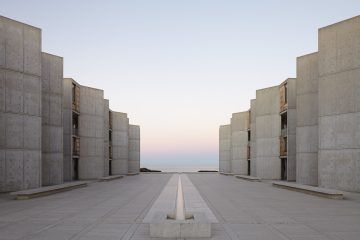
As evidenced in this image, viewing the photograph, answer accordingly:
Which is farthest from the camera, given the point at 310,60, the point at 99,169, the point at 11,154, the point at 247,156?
the point at 247,156

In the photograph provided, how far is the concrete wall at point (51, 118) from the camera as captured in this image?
31750mm

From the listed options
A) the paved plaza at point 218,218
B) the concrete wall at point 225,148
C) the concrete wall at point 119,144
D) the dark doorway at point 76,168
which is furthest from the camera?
the concrete wall at point 225,148

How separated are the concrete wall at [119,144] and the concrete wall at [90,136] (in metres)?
14.3

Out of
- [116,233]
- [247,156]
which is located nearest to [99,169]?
[247,156]

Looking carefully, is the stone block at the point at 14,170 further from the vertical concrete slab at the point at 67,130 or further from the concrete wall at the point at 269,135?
the concrete wall at the point at 269,135

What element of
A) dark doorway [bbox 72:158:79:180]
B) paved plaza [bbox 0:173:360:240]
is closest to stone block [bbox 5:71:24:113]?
paved plaza [bbox 0:173:360:240]

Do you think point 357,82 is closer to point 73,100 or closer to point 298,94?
point 298,94

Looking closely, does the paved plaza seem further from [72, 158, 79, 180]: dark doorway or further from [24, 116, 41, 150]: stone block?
[72, 158, 79, 180]: dark doorway

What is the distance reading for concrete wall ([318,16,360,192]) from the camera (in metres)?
24.7

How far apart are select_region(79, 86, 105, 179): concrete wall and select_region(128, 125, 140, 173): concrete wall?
2432 cm

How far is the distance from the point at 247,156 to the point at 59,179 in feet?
102

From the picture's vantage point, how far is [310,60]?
3181 centimetres

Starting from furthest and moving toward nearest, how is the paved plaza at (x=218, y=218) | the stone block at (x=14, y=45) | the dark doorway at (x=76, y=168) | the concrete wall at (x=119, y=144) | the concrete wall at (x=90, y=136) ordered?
the concrete wall at (x=119, y=144) → the dark doorway at (x=76, y=168) → the concrete wall at (x=90, y=136) → the stone block at (x=14, y=45) → the paved plaza at (x=218, y=218)

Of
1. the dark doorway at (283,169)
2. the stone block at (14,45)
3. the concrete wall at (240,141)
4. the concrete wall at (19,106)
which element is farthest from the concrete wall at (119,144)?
the stone block at (14,45)
